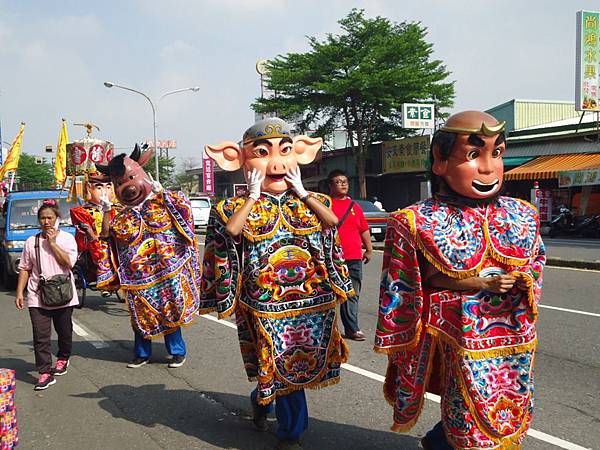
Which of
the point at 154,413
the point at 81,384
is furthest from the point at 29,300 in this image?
the point at 154,413

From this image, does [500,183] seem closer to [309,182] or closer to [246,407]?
[246,407]

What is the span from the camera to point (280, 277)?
3578 mm

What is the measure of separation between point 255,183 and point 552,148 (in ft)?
67.9

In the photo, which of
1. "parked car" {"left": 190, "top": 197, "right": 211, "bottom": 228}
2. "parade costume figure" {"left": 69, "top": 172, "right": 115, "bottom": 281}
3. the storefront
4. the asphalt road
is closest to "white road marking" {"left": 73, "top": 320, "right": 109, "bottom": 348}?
the asphalt road

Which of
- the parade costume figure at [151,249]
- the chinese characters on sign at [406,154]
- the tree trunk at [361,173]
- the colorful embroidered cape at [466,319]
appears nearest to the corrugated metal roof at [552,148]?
the chinese characters on sign at [406,154]

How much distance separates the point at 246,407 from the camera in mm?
4480

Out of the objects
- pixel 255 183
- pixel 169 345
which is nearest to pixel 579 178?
pixel 169 345

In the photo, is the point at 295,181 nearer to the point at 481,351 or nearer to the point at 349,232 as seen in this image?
the point at 481,351

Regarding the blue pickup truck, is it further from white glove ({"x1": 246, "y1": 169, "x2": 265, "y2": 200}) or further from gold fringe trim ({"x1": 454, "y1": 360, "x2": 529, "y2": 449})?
gold fringe trim ({"x1": 454, "y1": 360, "x2": 529, "y2": 449})

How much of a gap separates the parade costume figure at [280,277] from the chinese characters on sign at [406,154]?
74.9ft

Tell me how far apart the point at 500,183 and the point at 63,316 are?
13.3ft

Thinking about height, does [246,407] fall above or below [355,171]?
below

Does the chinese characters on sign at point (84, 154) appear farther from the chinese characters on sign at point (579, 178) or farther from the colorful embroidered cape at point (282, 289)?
the chinese characters on sign at point (579, 178)

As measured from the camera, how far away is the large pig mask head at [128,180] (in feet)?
18.0
